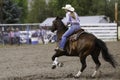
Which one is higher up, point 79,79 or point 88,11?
point 79,79

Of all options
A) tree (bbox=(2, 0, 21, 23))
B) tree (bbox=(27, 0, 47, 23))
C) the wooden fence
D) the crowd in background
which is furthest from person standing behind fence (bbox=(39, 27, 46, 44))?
tree (bbox=(27, 0, 47, 23))

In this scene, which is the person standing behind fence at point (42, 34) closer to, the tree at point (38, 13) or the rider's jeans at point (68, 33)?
the rider's jeans at point (68, 33)

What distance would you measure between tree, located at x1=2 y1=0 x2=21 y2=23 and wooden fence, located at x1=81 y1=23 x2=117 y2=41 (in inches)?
765

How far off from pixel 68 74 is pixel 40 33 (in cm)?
2617

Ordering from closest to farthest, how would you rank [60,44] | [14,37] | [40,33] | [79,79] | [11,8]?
1. [79,79]
2. [60,44]
3. [14,37]
4. [40,33]
5. [11,8]

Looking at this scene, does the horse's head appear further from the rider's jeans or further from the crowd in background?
the crowd in background

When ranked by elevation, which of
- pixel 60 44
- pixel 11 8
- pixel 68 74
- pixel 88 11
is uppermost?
pixel 60 44

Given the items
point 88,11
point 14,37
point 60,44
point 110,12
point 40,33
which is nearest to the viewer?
point 60,44

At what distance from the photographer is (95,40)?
11.9m

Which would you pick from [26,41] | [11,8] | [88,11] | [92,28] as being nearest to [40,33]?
[26,41]

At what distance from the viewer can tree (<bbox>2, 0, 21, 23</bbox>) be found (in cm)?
5673

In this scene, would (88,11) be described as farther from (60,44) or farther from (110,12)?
(60,44)

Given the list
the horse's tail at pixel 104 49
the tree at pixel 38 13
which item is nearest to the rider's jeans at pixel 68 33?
the horse's tail at pixel 104 49

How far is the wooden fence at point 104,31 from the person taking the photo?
39.1 metres
